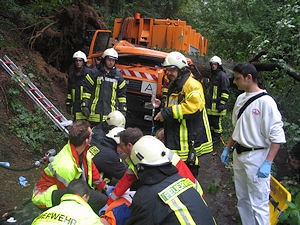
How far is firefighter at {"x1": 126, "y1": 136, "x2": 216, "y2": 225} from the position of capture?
213cm

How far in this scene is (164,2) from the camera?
16.0 metres

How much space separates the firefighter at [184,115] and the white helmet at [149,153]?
4.11ft

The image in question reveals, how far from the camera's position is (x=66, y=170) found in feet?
9.47

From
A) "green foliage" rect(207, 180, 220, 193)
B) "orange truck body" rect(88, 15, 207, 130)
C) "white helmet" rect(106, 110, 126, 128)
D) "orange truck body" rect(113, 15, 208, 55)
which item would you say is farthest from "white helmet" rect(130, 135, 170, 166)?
"orange truck body" rect(113, 15, 208, 55)

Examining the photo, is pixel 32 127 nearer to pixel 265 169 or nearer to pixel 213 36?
pixel 265 169

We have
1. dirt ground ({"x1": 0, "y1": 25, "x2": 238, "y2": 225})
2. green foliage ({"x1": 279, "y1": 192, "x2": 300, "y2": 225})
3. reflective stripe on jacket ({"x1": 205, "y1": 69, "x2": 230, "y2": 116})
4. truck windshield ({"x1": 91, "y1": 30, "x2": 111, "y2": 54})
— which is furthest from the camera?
truck windshield ({"x1": 91, "y1": 30, "x2": 111, "y2": 54})

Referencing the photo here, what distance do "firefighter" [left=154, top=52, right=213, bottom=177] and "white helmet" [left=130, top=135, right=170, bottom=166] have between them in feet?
4.11

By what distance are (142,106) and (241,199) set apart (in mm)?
3928

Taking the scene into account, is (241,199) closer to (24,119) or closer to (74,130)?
(74,130)

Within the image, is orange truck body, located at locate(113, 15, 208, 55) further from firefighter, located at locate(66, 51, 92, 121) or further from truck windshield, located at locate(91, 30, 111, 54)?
firefighter, located at locate(66, 51, 92, 121)

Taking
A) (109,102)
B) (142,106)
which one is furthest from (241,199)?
(142,106)

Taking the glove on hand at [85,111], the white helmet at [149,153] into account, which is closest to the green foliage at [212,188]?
the glove on hand at [85,111]

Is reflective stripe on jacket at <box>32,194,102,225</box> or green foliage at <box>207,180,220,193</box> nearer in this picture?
reflective stripe on jacket at <box>32,194,102,225</box>

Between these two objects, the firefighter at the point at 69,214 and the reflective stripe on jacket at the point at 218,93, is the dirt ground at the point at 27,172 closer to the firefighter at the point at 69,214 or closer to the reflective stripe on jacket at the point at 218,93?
the reflective stripe on jacket at the point at 218,93
